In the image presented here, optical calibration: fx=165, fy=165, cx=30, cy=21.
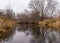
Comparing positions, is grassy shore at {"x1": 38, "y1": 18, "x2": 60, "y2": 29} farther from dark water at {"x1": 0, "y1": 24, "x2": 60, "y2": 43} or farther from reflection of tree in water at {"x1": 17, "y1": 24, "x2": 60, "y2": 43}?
dark water at {"x1": 0, "y1": 24, "x2": 60, "y2": 43}

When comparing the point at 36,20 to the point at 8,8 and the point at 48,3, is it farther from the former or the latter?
the point at 8,8

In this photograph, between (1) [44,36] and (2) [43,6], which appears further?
(2) [43,6]

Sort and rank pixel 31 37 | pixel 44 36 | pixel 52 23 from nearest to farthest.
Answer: pixel 31 37
pixel 44 36
pixel 52 23

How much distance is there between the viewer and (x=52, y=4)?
5550 centimetres

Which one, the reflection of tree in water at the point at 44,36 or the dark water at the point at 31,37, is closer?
the reflection of tree in water at the point at 44,36

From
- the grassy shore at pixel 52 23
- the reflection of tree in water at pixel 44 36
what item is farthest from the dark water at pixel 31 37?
the grassy shore at pixel 52 23

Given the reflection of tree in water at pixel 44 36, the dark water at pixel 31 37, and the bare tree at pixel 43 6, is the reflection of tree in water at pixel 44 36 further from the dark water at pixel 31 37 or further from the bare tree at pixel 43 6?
the bare tree at pixel 43 6

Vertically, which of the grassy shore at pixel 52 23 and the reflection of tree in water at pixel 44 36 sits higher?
the reflection of tree in water at pixel 44 36

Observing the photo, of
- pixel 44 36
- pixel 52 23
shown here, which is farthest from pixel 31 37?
pixel 52 23

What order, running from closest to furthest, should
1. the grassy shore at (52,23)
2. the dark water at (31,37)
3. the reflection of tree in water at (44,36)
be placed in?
the reflection of tree in water at (44,36)
the dark water at (31,37)
the grassy shore at (52,23)

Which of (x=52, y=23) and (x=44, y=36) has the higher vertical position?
(x=44, y=36)

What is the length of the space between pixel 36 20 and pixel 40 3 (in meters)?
6.68

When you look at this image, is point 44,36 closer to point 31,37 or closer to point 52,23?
point 31,37

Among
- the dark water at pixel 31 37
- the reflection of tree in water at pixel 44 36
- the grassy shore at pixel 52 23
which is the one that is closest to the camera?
the reflection of tree in water at pixel 44 36
